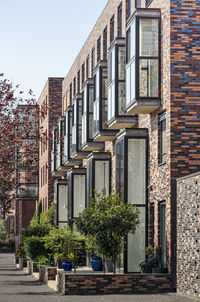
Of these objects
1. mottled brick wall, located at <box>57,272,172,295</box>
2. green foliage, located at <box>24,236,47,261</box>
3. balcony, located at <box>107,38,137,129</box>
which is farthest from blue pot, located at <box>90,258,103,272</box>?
green foliage, located at <box>24,236,47,261</box>

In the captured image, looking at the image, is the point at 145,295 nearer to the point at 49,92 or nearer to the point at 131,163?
the point at 131,163

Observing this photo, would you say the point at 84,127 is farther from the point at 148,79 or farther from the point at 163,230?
the point at 163,230

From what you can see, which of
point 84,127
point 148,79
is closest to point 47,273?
point 148,79

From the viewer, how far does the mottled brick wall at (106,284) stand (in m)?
25.5

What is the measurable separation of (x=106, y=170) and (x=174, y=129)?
40.1 feet

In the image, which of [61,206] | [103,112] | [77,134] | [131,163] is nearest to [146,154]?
[131,163]

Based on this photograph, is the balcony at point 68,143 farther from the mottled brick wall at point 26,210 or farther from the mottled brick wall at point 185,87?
the mottled brick wall at point 26,210

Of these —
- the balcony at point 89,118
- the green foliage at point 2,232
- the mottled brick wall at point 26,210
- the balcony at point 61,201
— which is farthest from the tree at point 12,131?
the green foliage at point 2,232

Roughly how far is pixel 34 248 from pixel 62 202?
13533 millimetres

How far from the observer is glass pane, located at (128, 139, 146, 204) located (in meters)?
30.0

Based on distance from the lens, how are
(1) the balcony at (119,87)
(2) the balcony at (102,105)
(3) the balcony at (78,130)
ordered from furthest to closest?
(3) the balcony at (78,130) < (2) the balcony at (102,105) < (1) the balcony at (119,87)

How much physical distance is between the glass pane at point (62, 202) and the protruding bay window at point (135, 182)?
2343 centimetres

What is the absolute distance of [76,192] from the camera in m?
46.2

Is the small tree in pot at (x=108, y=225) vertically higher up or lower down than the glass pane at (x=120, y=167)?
Answer: lower down
